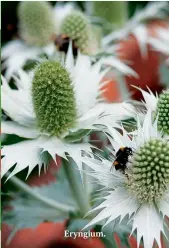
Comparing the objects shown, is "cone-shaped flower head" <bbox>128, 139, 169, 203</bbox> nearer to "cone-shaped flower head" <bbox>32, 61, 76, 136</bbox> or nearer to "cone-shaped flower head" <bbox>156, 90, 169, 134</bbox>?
"cone-shaped flower head" <bbox>156, 90, 169, 134</bbox>

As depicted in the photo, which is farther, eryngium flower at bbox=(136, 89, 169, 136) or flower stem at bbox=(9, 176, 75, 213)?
flower stem at bbox=(9, 176, 75, 213)

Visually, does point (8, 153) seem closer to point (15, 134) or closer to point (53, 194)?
point (15, 134)

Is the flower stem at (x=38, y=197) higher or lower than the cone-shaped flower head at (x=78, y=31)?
lower

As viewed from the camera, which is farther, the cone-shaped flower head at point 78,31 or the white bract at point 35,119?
the cone-shaped flower head at point 78,31

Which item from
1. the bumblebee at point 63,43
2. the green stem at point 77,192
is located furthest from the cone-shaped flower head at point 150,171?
the bumblebee at point 63,43

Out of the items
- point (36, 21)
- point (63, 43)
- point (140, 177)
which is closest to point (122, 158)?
point (140, 177)

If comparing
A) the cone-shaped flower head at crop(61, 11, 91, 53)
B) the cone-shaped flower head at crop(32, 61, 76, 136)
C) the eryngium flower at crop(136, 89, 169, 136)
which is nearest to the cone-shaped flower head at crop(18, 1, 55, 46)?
the cone-shaped flower head at crop(61, 11, 91, 53)

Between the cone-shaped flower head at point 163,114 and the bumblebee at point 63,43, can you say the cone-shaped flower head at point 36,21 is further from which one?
the cone-shaped flower head at point 163,114
